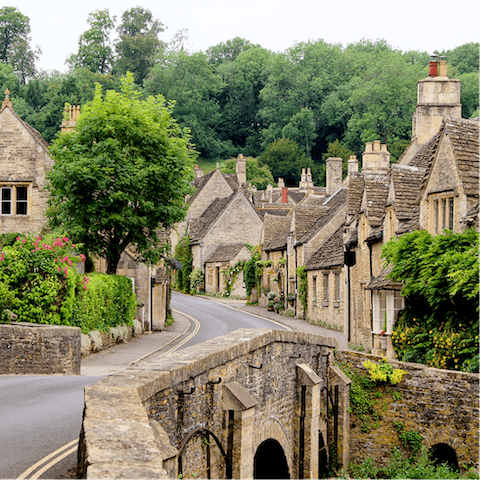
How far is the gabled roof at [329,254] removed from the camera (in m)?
34.3

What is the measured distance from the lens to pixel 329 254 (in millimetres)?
36500

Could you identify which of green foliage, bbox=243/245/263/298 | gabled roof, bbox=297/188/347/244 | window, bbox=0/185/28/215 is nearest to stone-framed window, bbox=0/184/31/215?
window, bbox=0/185/28/215

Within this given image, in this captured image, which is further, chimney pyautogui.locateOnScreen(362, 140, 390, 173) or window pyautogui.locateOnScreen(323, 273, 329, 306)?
window pyautogui.locateOnScreen(323, 273, 329, 306)

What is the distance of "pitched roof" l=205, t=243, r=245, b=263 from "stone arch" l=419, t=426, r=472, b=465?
1437 inches

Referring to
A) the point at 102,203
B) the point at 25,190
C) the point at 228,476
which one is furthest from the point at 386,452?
the point at 25,190

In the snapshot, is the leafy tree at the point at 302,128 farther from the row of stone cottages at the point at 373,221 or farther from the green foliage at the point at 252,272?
the green foliage at the point at 252,272

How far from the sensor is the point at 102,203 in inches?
1115

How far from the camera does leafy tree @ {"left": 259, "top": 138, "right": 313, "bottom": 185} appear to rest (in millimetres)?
98188

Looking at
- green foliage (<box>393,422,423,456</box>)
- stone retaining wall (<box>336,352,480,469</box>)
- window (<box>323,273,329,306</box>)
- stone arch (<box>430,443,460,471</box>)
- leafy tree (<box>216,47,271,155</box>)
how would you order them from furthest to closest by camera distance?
leafy tree (<box>216,47,271,155</box>) → window (<box>323,273,329,306</box>) → green foliage (<box>393,422,423,456</box>) → stone arch (<box>430,443,460,471</box>) → stone retaining wall (<box>336,352,480,469</box>)

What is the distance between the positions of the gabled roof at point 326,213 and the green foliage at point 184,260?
19957 millimetres

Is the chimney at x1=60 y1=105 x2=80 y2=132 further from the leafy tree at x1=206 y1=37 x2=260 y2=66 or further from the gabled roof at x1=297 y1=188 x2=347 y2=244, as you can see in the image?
the leafy tree at x1=206 y1=37 x2=260 y2=66

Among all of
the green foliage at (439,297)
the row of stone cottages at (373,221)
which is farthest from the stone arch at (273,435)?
the row of stone cottages at (373,221)

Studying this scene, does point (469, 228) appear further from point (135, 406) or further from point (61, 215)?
point (61, 215)

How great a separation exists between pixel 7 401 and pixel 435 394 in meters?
11.5
